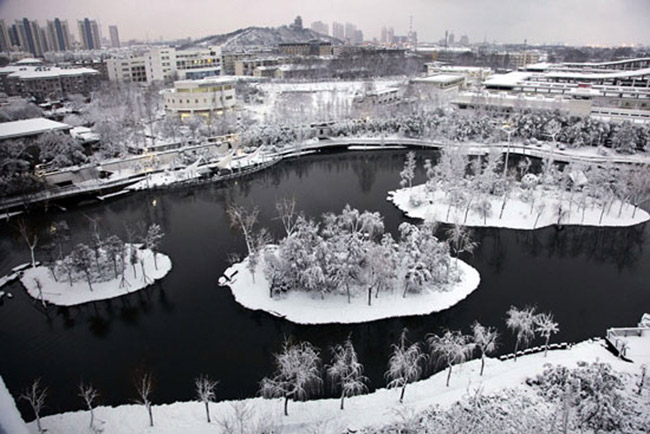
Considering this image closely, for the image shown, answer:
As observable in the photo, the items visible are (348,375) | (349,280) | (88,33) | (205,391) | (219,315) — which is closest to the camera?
(205,391)

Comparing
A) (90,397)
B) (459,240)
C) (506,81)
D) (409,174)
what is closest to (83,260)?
(90,397)

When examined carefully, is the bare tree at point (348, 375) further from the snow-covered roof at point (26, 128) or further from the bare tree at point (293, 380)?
the snow-covered roof at point (26, 128)

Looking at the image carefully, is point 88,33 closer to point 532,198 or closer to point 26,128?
point 26,128

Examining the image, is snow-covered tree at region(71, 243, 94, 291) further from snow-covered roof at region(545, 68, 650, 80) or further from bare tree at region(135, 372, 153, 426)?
snow-covered roof at region(545, 68, 650, 80)

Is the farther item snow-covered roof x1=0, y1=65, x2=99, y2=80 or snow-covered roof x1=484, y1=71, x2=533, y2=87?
snow-covered roof x1=0, y1=65, x2=99, y2=80

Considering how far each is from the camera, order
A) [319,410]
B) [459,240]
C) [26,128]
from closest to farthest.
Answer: [319,410]
[459,240]
[26,128]

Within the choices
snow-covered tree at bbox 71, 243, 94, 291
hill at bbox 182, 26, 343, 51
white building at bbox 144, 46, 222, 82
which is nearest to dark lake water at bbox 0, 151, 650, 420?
snow-covered tree at bbox 71, 243, 94, 291

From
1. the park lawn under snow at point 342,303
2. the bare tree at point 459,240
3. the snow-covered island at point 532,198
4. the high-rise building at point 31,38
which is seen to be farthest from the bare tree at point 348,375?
the high-rise building at point 31,38
